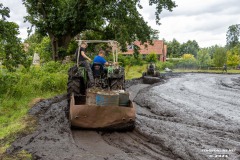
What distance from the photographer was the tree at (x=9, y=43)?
42.4ft

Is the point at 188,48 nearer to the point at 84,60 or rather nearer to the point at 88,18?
the point at 88,18

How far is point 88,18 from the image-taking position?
2662 cm

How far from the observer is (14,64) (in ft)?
43.4

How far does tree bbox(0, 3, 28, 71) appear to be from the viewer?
42.4ft

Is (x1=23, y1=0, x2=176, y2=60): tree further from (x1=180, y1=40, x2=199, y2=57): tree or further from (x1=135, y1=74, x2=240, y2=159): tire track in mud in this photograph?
(x1=180, y1=40, x2=199, y2=57): tree

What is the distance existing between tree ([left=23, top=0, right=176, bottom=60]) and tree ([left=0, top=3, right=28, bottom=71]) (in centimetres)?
1014

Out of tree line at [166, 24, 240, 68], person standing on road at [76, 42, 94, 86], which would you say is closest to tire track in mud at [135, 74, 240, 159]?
person standing on road at [76, 42, 94, 86]

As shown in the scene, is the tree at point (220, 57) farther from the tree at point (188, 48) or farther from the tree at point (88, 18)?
the tree at point (188, 48)

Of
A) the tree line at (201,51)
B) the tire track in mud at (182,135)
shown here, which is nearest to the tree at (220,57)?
the tree line at (201,51)

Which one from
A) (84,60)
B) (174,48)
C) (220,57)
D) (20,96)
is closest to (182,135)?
(84,60)

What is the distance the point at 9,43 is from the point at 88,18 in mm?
14081

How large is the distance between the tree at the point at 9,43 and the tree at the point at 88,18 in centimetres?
1014

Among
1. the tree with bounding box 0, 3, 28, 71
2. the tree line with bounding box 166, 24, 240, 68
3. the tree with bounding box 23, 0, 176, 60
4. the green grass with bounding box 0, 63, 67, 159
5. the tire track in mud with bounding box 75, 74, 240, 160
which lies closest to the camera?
the tire track in mud with bounding box 75, 74, 240, 160

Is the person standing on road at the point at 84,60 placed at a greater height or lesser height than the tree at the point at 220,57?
greater
